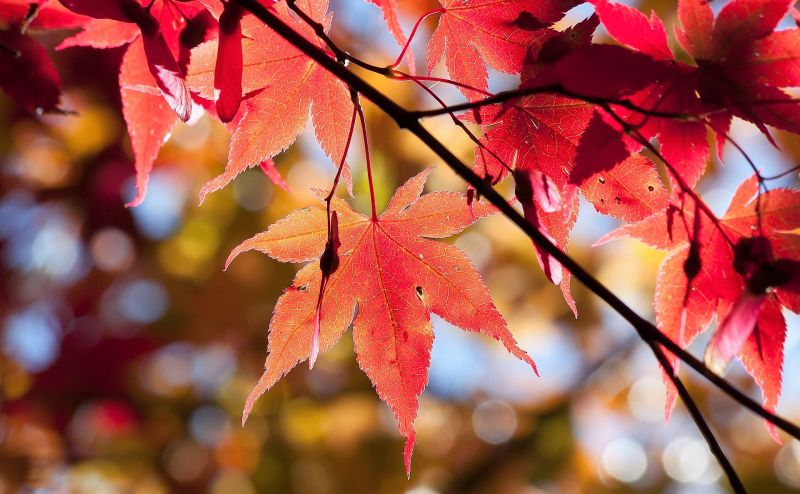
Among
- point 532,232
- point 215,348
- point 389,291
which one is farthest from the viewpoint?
point 215,348

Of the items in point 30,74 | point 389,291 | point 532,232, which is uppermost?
point 532,232

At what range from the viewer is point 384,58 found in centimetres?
280

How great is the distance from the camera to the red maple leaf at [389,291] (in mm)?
740

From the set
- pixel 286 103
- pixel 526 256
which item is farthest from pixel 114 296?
pixel 286 103

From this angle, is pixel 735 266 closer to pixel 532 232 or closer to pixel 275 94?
pixel 532 232

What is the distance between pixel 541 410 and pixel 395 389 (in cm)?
253

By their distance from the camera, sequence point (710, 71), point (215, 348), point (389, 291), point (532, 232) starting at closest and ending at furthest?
1. point (532, 232)
2. point (710, 71)
3. point (389, 291)
4. point (215, 348)

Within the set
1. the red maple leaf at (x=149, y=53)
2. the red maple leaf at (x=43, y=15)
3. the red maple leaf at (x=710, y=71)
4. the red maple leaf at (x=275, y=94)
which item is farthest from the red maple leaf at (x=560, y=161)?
the red maple leaf at (x=43, y=15)

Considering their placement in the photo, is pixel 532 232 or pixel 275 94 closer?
pixel 532 232

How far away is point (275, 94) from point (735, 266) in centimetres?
50

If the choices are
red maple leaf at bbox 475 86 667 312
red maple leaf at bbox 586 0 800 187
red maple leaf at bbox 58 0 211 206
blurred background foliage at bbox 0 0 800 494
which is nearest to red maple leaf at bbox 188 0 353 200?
red maple leaf at bbox 58 0 211 206

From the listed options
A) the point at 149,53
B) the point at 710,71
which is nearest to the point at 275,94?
the point at 149,53

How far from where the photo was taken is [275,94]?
2.42 feet

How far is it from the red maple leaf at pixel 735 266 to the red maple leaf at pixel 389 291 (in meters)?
0.16
